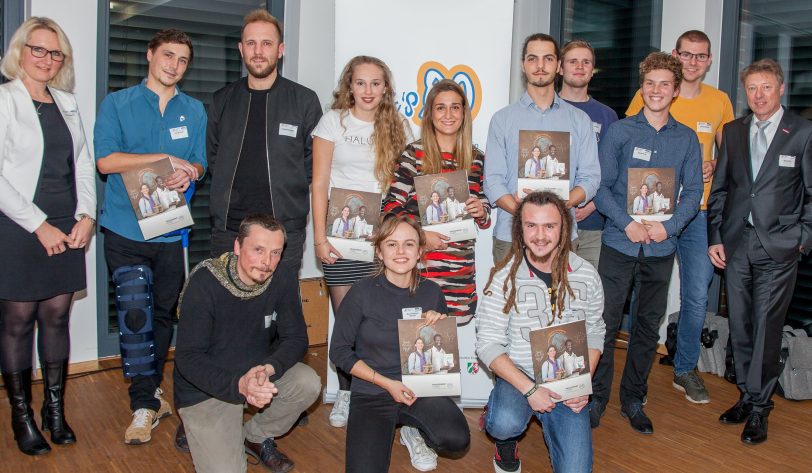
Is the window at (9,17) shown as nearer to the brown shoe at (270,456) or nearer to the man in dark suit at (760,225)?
the brown shoe at (270,456)

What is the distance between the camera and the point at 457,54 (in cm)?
384

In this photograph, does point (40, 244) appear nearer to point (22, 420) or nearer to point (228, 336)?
point (22, 420)

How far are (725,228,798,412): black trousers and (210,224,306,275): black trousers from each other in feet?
7.07

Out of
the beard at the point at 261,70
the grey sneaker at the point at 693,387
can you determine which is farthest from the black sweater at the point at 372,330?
the grey sneaker at the point at 693,387

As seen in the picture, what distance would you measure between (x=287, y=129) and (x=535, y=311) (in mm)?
1457

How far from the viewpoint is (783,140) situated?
137 inches

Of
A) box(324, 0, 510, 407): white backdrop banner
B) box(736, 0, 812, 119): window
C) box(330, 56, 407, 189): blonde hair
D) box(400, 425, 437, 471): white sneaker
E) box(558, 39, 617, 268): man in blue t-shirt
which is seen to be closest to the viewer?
box(400, 425, 437, 471): white sneaker

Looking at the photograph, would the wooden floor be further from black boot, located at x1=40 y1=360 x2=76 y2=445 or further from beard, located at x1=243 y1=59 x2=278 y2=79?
beard, located at x1=243 y1=59 x2=278 y2=79

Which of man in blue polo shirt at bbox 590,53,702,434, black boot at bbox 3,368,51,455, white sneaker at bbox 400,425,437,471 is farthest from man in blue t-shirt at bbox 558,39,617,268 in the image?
black boot at bbox 3,368,51,455

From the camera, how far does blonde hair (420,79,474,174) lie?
331 centimetres

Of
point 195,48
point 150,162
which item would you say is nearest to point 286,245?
point 150,162

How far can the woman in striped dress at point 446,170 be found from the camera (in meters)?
3.31

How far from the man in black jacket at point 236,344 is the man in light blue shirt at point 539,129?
3.64ft

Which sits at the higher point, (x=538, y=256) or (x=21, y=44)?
(x=21, y=44)
